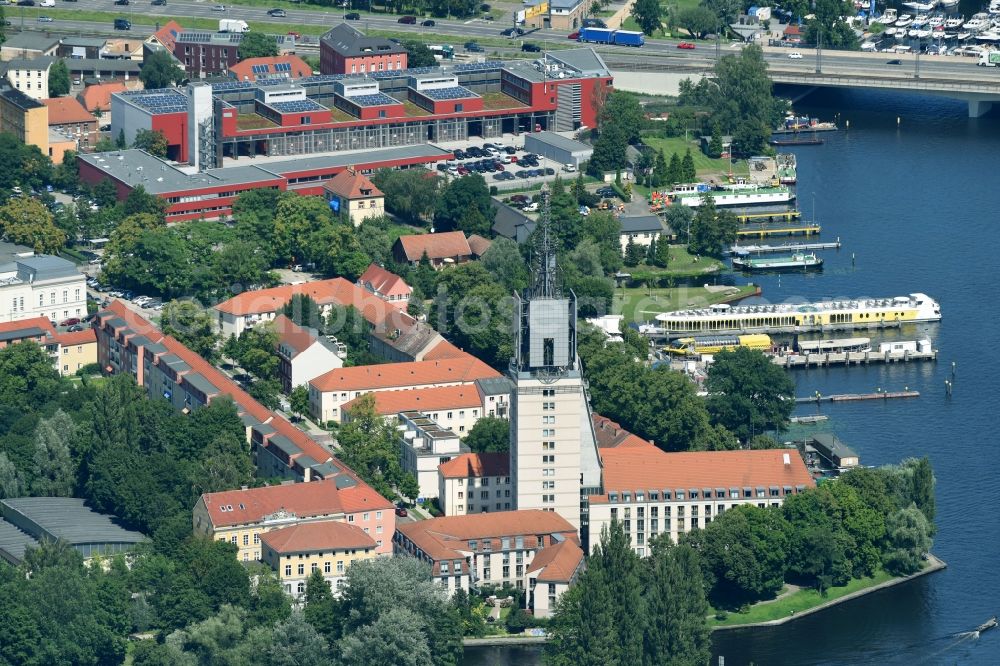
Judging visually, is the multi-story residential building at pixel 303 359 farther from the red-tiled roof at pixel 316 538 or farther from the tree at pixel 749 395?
the red-tiled roof at pixel 316 538

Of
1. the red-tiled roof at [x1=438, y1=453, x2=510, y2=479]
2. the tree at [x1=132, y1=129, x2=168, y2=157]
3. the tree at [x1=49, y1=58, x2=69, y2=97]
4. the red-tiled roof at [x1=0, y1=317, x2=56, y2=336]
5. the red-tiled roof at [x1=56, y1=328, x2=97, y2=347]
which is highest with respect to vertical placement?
the tree at [x1=49, y1=58, x2=69, y2=97]

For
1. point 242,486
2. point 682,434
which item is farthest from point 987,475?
point 242,486

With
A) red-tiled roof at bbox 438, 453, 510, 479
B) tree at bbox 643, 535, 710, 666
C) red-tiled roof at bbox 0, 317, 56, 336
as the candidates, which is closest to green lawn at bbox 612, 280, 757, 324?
red-tiled roof at bbox 438, 453, 510, 479

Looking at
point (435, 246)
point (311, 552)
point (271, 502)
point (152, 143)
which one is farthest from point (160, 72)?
point (311, 552)

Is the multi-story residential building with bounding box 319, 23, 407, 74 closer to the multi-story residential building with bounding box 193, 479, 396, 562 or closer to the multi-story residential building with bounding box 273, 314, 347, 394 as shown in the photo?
the multi-story residential building with bounding box 273, 314, 347, 394

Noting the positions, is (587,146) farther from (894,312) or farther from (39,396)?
(39,396)

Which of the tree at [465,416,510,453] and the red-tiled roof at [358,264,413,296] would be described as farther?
the red-tiled roof at [358,264,413,296]
